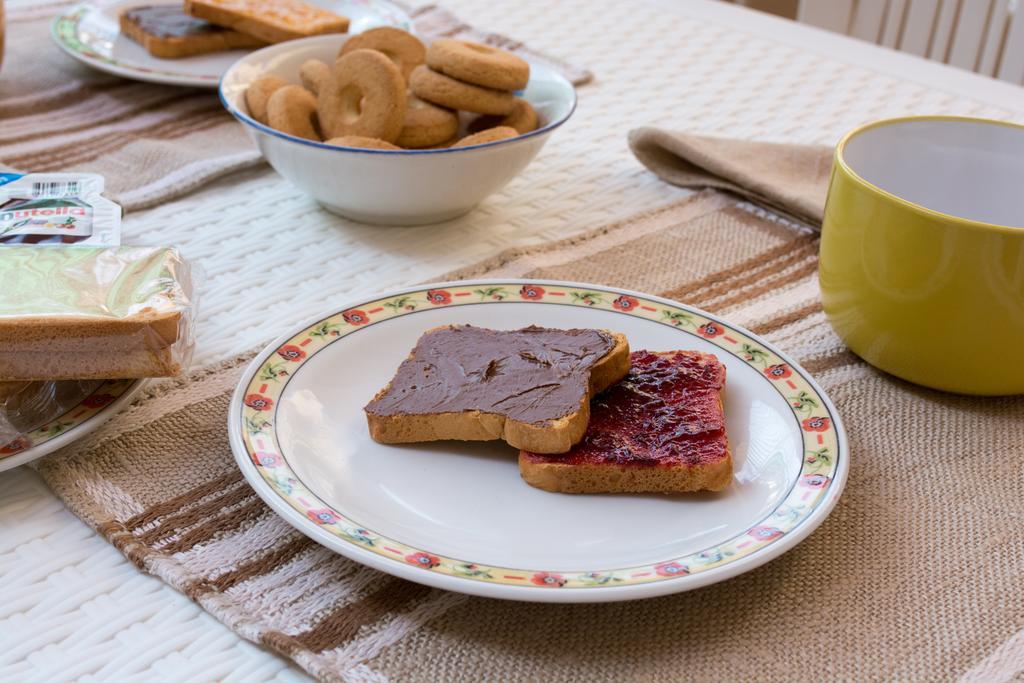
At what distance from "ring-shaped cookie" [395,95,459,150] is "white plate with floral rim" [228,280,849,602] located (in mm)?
265

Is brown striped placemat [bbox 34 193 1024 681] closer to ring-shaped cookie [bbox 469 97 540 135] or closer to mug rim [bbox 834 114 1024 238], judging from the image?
mug rim [bbox 834 114 1024 238]

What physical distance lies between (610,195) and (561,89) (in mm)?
123

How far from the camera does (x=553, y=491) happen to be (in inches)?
25.1

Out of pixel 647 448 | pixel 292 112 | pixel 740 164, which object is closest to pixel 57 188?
pixel 292 112

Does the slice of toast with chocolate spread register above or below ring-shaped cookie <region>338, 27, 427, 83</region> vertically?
below

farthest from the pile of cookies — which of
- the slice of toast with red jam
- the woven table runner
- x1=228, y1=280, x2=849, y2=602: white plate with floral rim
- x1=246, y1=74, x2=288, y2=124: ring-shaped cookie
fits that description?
the slice of toast with red jam

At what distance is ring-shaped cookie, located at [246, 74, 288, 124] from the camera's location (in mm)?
1029

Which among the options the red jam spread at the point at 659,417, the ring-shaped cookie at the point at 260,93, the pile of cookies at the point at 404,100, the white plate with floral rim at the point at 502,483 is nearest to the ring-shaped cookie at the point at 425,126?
the pile of cookies at the point at 404,100

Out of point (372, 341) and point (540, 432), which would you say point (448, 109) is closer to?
point (372, 341)

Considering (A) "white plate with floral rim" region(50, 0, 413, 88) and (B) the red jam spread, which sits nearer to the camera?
(B) the red jam spread

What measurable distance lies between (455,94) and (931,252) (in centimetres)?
49

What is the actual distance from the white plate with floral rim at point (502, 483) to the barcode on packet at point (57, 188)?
26cm

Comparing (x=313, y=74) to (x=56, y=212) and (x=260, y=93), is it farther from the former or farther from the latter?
(x=56, y=212)

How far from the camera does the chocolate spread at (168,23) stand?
133cm
